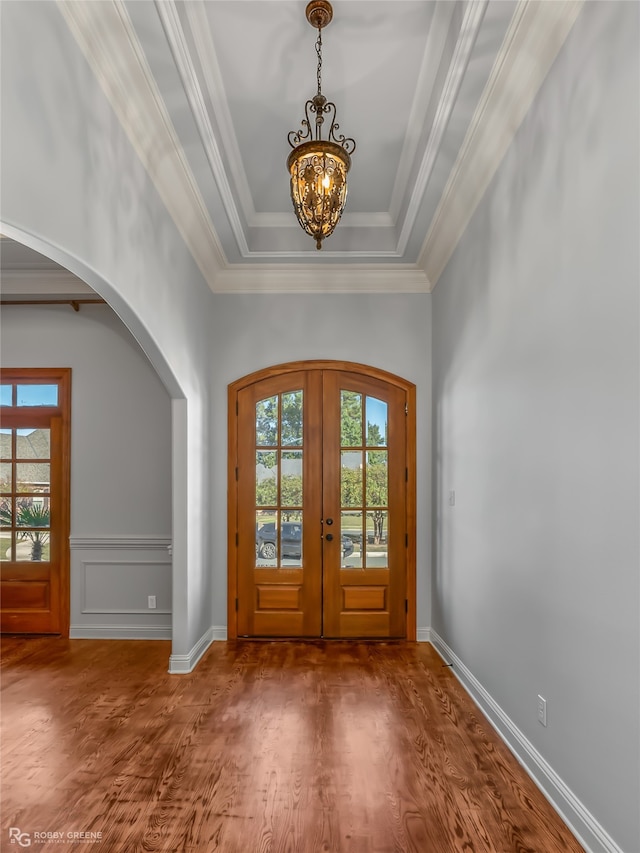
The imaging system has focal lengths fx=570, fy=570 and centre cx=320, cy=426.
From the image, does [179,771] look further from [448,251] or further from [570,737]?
[448,251]

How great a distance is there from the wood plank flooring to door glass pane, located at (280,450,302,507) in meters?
1.31

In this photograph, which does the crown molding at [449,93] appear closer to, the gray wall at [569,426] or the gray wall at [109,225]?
the gray wall at [569,426]

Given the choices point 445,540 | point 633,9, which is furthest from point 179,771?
point 633,9

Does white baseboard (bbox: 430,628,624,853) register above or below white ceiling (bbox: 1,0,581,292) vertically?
below

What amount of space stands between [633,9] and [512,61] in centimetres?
77

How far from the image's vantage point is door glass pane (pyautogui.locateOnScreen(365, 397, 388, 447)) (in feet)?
16.3

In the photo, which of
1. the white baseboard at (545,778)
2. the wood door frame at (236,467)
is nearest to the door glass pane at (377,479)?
the wood door frame at (236,467)

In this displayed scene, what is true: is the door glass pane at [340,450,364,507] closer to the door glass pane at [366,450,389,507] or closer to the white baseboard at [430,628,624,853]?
the door glass pane at [366,450,389,507]

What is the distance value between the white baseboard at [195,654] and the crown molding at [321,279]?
9.58 feet

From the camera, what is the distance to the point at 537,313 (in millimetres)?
2570

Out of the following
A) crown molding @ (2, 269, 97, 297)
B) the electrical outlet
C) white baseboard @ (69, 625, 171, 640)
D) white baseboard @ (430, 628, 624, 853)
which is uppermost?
crown molding @ (2, 269, 97, 297)

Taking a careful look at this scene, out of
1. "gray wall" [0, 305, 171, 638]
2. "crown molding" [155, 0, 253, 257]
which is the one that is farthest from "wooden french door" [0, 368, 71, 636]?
"crown molding" [155, 0, 253, 257]

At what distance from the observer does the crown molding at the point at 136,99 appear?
2.23m

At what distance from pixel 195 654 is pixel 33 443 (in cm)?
234
